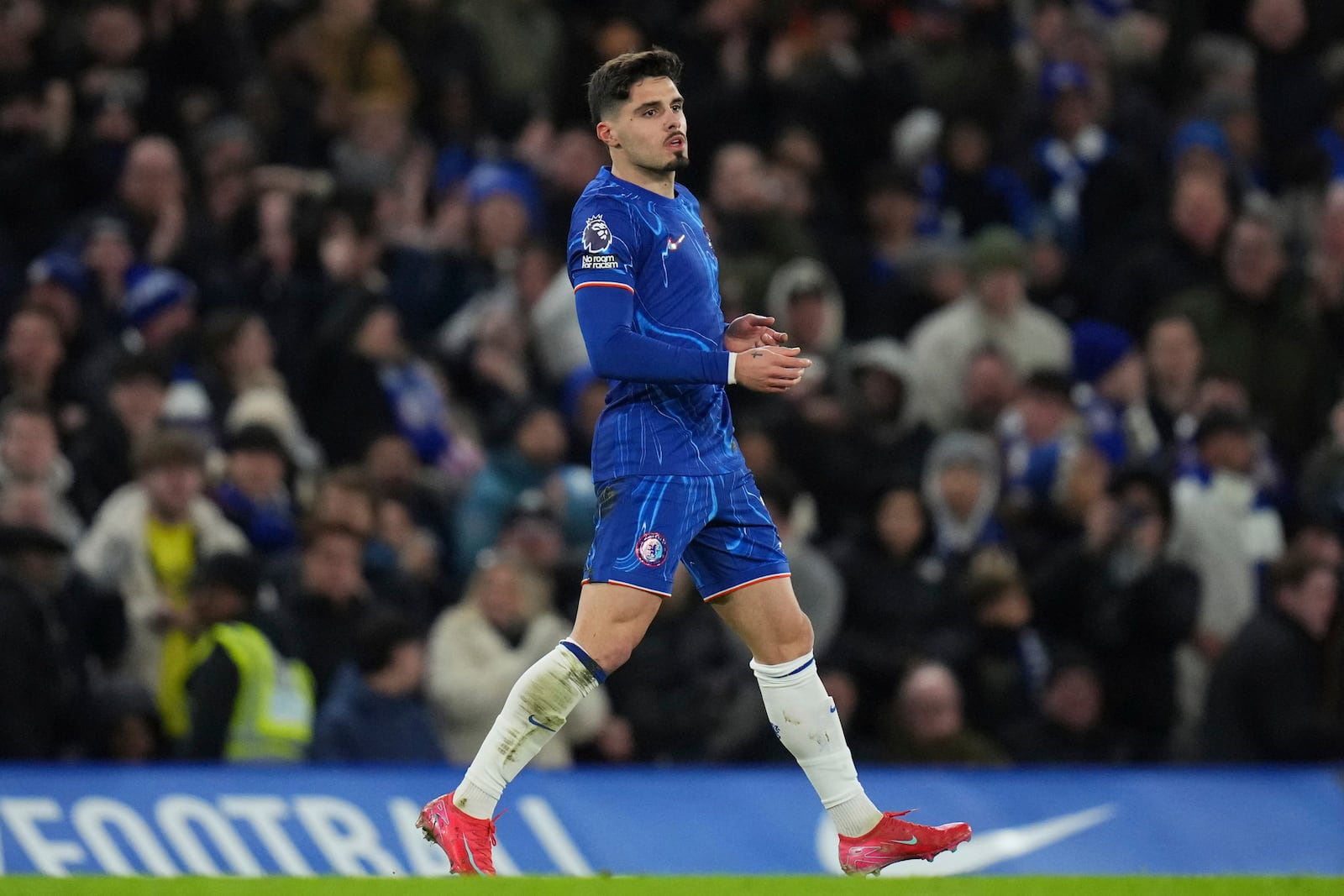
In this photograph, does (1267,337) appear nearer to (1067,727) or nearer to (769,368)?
(1067,727)

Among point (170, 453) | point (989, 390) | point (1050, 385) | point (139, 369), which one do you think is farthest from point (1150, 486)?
point (139, 369)

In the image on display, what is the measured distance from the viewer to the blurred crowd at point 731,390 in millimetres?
10539

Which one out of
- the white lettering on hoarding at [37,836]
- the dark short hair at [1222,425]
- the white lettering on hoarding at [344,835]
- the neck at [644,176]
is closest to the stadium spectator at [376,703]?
the white lettering on hoarding at [344,835]

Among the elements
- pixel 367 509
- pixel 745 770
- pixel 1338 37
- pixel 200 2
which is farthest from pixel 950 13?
pixel 745 770

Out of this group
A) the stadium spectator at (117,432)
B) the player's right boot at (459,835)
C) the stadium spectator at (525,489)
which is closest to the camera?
the player's right boot at (459,835)

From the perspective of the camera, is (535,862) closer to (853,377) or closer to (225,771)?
(225,771)

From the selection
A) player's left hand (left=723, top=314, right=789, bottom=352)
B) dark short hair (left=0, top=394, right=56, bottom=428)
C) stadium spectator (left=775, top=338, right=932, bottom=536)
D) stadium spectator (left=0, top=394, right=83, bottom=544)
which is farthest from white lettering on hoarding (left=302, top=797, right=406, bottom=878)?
stadium spectator (left=775, top=338, right=932, bottom=536)

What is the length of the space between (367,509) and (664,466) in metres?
4.45

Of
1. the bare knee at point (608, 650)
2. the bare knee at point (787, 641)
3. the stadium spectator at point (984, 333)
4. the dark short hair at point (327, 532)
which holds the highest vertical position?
the stadium spectator at point (984, 333)

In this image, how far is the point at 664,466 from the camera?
680 cm

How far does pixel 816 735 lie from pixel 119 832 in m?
3.49

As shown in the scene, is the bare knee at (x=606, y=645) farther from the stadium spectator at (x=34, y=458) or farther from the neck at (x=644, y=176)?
the stadium spectator at (x=34, y=458)

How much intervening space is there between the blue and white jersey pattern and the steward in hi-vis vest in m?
3.46

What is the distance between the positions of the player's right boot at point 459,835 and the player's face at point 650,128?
2.05 metres
